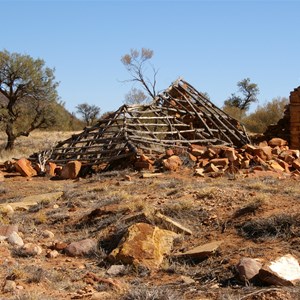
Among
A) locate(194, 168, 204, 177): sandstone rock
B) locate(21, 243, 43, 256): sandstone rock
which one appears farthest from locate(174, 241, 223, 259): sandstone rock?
locate(194, 168, 204, 177): sandstone rock

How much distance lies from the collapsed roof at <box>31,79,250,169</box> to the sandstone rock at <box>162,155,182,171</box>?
3.52 ft

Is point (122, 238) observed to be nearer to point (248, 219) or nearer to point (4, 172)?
point (248, 219)

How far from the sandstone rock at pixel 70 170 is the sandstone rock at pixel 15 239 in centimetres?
581

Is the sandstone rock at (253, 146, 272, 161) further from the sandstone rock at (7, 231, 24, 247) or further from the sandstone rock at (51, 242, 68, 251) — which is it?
the sandstone rock at (7, 231, 24, 247)

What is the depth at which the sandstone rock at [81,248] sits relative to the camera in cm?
653

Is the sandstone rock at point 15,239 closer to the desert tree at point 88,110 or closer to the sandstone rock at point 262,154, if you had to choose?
the sandstone rock at point 262,154

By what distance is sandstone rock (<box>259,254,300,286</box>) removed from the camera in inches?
185

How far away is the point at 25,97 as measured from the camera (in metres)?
24.3

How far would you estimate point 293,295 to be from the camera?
4.42m

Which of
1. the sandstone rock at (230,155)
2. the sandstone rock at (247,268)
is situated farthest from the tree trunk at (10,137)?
the sandstone rock at (247,268)

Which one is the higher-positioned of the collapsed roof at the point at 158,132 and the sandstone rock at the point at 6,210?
the collapsed roof at the point at 158,132

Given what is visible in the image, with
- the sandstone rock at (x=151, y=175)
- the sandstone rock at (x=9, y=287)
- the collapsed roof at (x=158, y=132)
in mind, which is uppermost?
the collapsed roof at (x=158, y=132)

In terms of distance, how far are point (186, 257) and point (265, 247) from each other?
892 millimetres

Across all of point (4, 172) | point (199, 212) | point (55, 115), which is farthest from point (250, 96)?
point (199, 212)
